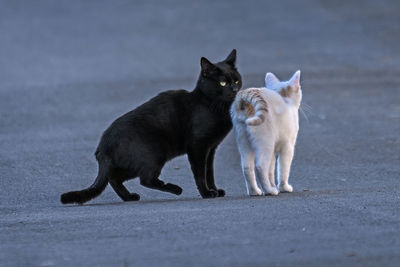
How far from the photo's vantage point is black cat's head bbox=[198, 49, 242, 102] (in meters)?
8.48

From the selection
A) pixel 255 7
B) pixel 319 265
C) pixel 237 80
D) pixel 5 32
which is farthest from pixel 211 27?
pixel 319 265

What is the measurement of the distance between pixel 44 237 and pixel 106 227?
18.3 inches

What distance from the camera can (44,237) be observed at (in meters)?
6.48

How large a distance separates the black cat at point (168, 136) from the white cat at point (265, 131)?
1.02ft

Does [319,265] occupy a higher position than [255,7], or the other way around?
[255,7]

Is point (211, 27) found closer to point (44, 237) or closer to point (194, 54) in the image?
point (194, 54)

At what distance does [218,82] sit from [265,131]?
0.89 meters

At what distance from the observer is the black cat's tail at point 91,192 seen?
8.03 m

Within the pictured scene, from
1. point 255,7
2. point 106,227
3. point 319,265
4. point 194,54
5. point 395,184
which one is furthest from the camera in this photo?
point 255,7

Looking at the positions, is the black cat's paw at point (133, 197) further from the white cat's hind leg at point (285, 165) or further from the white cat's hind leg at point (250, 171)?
the white cat's hind leg at point (285, 165)

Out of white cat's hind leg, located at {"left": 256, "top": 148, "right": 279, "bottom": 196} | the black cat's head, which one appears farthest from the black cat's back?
white cat's hind leg, located at {"left": 256, "top": 148, "right": 279, "bottom": 196}

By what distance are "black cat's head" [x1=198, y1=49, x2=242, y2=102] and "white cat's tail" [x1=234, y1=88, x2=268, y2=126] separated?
30 cm

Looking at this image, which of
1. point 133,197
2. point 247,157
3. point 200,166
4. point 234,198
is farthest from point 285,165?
point 133,197

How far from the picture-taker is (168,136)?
330 inches
